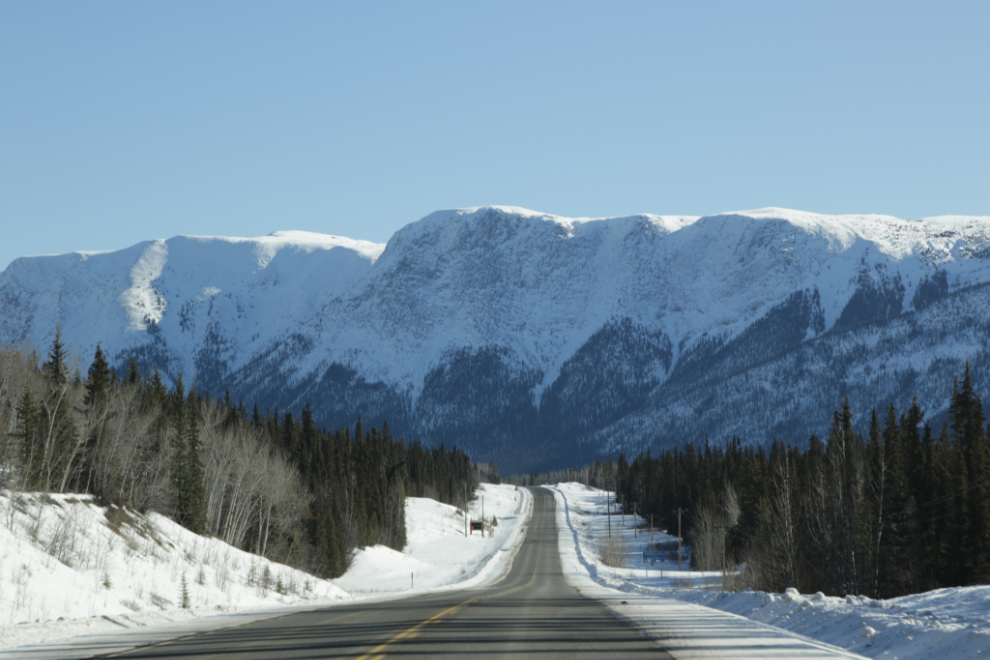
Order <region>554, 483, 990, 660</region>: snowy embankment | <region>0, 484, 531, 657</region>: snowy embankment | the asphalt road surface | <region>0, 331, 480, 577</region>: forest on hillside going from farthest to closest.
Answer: <region>0, 331, 480, 577</region>: forest on hillside, <region>0, 484, 531, 657</region>: snowy embankment, <region>554, 483, 990, 660</region>: snowy embankment, the asphalt road surface

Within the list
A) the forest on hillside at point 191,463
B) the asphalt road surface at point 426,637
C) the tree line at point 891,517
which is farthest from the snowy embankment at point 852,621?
the tree line at point 891,517

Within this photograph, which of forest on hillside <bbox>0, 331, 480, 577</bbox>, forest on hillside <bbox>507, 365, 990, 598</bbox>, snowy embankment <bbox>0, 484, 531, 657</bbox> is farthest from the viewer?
forest on hillside <bbox>507, 365, 990, 598</bbox>

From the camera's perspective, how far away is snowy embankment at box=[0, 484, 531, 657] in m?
18.9

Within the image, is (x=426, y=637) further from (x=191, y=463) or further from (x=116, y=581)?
(x=191, y=463)

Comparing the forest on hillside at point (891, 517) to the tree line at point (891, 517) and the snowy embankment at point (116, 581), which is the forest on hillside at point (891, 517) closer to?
the tree line at point (891, 517)

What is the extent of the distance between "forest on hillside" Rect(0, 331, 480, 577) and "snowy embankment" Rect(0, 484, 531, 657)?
3235mm

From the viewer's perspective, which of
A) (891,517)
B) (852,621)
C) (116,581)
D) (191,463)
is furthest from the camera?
(891,517)

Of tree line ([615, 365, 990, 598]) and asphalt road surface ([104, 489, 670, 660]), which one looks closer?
asphalt road surface ([104, 489, 670, 660])

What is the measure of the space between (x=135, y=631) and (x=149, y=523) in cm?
2797

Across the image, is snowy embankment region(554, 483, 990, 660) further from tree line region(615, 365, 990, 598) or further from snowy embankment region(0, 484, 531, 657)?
tree line region(615, 365, 990, 598)

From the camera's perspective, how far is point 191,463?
6181cm

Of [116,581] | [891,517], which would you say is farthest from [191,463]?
[891,517]

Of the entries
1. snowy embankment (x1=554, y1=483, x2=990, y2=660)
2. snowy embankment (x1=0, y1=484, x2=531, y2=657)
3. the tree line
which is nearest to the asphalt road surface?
snowy embankment (x1=554, y1=483, x2=990, y2=660)

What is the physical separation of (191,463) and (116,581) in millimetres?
33665
